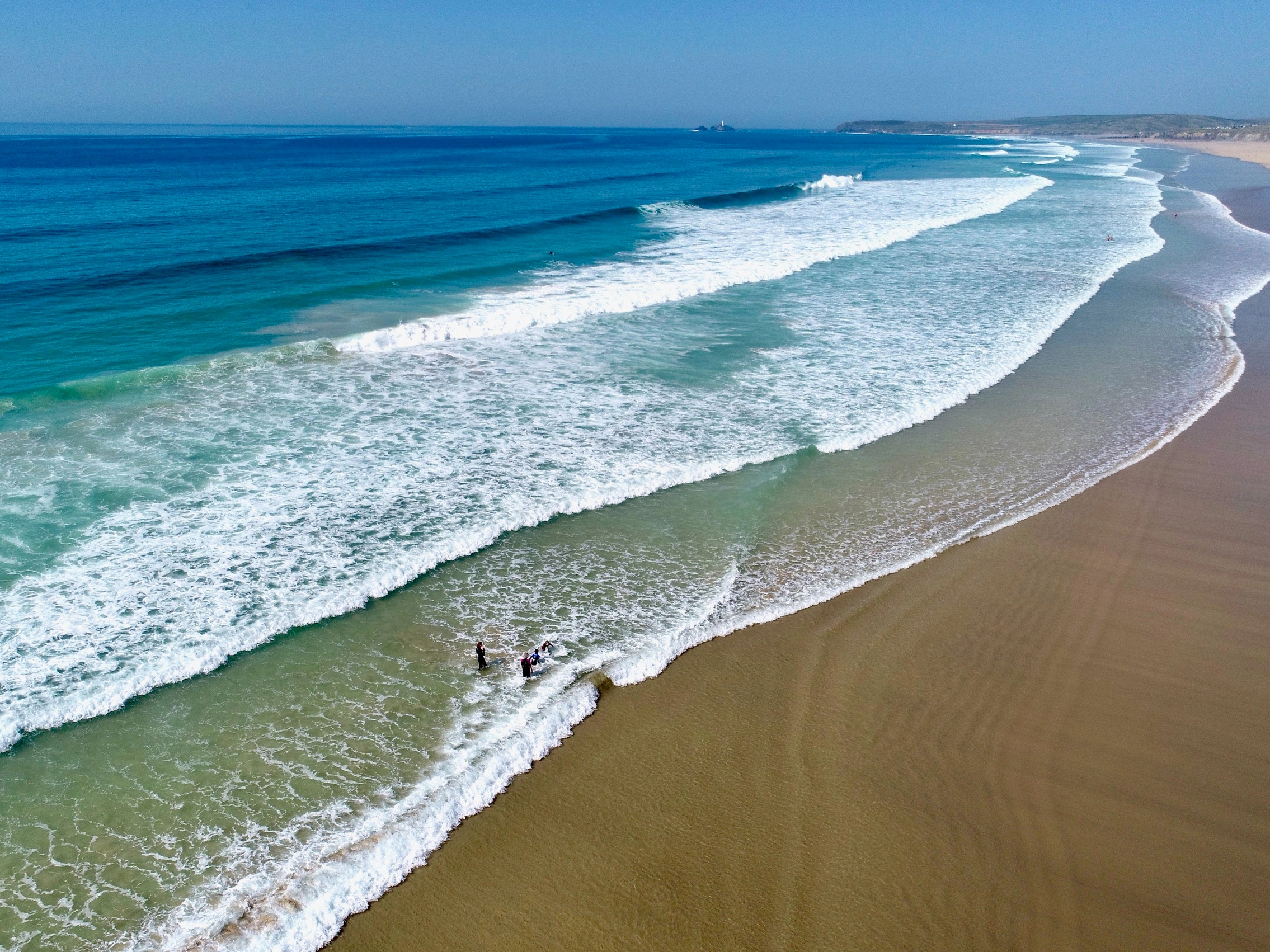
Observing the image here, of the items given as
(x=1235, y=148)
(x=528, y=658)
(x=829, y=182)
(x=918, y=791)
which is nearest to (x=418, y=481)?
(x=528, y=658)

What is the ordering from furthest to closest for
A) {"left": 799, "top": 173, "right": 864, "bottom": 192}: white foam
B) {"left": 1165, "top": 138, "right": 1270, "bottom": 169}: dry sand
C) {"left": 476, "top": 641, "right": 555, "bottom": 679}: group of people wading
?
{"left": 1165, "top": 138, "right": 1270, "bottom": 169}: dry sand, {"left": 799, "top": 173, "right": 864, "bottom": 192}: white foam, {"left": 476, "top": 641, "right": 555, "bottom": 679}: group of people wading

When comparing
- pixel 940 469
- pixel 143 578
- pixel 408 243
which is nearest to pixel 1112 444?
pixel 940 469

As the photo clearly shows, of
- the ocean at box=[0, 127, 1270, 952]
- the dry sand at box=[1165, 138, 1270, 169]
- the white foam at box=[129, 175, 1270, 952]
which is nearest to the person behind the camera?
the white foam at box=[129, 175, 1270, 952]

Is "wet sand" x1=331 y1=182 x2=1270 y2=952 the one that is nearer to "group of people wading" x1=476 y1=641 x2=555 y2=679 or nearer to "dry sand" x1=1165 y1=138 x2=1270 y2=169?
"group of people wading" x1=476 y1=641 x2=555 y2=679

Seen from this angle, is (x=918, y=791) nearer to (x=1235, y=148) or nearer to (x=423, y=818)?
(x=423, y=818)

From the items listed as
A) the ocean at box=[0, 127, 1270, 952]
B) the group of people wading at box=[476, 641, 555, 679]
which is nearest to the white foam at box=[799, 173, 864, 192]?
the ocean at box=[0, 127, 1270, 952]

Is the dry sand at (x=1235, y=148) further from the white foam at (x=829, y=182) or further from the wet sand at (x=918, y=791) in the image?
the wet sand at (x=918, y=791)

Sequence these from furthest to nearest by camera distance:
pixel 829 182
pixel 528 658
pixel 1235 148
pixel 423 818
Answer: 1. pixel 1235 148
2. pixel 829 182
3. pixel 528 658
4. pixel 423 818
